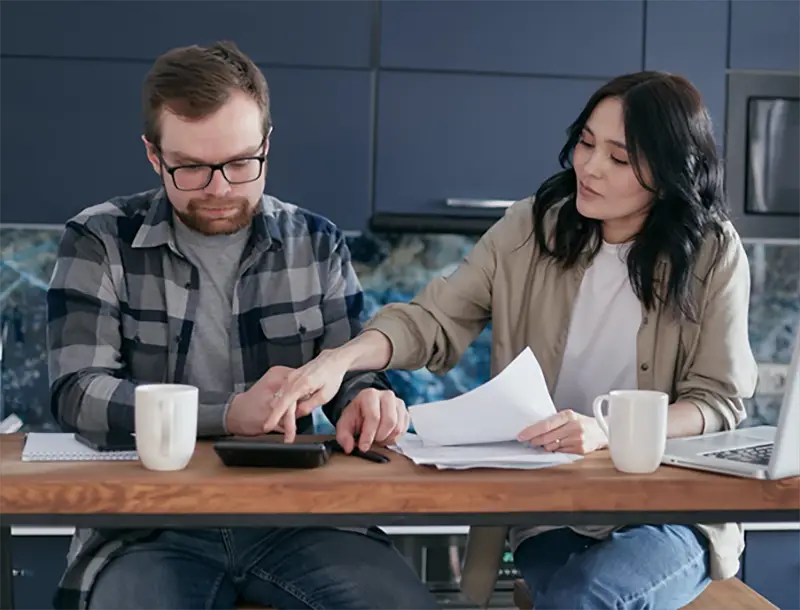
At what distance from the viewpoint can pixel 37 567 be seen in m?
2.81

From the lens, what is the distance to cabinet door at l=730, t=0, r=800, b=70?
3.15 meters

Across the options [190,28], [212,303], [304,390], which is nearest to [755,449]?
[304,390]

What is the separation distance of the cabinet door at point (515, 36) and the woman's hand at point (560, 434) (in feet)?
5.81

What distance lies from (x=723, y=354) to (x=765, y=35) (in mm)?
1632

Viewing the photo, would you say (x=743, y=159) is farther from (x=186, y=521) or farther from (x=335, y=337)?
(x=186, y=521)

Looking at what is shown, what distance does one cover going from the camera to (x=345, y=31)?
3035 millimetres

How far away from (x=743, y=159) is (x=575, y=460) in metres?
1.96

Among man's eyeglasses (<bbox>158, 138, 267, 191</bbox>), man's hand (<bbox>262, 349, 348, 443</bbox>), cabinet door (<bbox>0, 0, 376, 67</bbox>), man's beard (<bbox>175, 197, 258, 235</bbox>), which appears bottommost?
man's hand (<bbox>262, 349, 348, 443</bbox>)

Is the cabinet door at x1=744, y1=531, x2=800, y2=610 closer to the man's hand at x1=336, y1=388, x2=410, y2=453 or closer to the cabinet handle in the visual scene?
the cabinet handle

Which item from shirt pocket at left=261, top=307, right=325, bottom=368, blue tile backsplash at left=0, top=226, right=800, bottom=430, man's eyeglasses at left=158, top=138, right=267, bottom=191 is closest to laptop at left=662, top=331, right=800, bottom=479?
shirt pocket at left=261, top=307, right=325, bottom=368

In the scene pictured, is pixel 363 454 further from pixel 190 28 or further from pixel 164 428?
pixel 190 28

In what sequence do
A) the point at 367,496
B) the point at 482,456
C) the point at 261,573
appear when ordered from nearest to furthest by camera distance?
the point at 367,496
the point at 482,456
the point at 261,573

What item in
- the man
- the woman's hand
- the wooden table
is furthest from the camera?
the man

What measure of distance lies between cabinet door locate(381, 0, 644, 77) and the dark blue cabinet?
178mm
